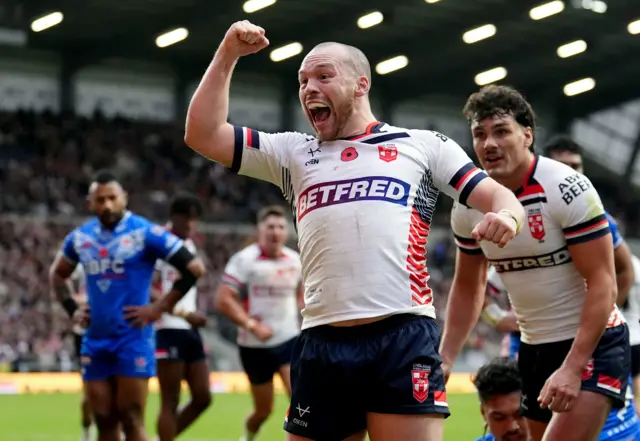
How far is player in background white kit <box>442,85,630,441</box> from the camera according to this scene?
536cm

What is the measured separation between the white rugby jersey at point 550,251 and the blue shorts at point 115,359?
13.2ft

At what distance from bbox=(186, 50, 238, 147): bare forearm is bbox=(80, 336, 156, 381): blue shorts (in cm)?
450

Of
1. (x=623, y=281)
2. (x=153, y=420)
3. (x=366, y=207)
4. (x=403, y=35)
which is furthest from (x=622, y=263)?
(x=403, y=35)

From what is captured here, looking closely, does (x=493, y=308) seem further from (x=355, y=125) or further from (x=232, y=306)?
(x=355, y=125)

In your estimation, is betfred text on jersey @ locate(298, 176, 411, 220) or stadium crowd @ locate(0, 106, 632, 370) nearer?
betfred text on jersey @ locate(298, 176, 411, 220)

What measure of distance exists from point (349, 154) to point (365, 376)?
0.91 m

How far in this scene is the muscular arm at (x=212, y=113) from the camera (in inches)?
193

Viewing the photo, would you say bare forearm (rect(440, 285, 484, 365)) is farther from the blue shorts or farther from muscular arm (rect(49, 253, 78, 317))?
muscular arm (rect(49, 253, 78, 317))

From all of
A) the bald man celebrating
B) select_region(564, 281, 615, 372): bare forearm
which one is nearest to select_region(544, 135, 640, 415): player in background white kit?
select_region(564, 281, 615, 372): bare forearm

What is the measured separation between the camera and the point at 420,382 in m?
4.69

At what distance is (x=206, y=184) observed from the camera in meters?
35.1

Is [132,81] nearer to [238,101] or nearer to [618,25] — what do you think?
[238,101]

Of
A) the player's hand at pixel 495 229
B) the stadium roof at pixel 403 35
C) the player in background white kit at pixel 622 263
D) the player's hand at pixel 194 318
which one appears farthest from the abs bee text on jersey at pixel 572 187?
the stadium roof at pixel 403 35

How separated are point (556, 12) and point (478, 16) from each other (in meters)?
2.22
